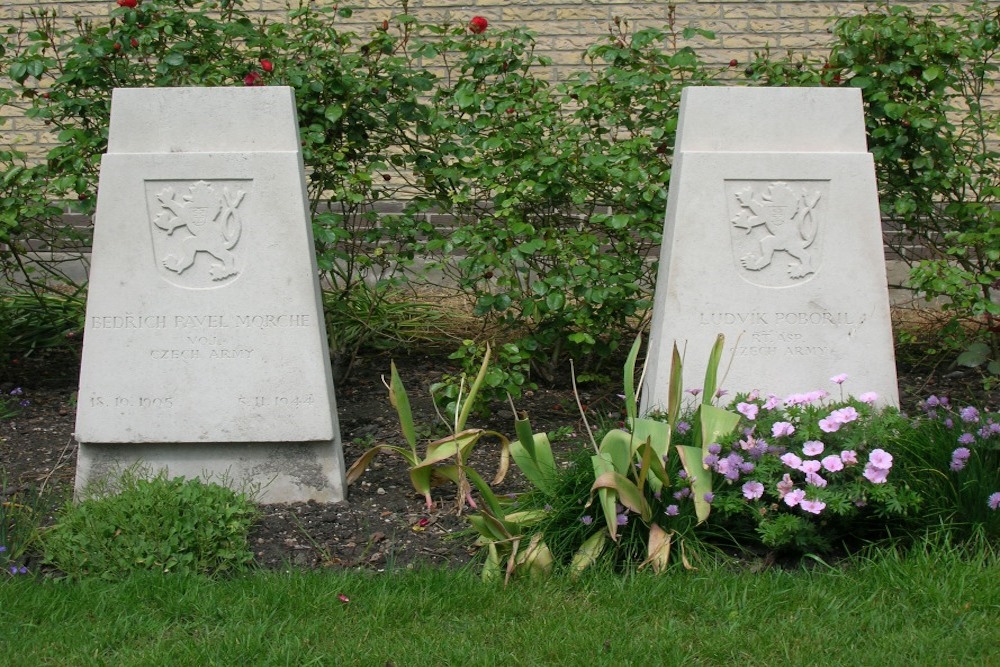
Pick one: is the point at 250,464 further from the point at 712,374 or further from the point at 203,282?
the point at 712,374

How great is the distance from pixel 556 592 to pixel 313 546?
0.93 m

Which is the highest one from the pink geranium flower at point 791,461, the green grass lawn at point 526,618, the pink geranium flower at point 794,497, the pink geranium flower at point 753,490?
the pink geranium flower at point 791,461

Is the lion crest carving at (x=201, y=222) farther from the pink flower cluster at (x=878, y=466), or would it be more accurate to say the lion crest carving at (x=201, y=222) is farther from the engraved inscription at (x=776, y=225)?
the pink flower cluster at (x=878, y=466)

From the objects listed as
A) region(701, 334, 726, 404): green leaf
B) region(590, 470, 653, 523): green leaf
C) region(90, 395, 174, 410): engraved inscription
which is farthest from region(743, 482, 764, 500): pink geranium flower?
region(90, 395, 174, 410): engraved inscription

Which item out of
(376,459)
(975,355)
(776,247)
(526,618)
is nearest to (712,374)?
(776,247)

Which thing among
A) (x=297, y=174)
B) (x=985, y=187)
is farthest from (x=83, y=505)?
(x=985, y=187)

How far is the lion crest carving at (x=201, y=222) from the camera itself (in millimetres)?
3912

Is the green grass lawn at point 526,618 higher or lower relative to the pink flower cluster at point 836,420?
lower

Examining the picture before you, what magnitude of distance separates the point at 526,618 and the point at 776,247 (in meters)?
1.85

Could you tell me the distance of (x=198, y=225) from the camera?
391cm

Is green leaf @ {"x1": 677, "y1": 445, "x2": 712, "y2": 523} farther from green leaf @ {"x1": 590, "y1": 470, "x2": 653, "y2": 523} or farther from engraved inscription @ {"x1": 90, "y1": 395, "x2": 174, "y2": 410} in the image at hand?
engraved inscription @ {"x1": 90, "y1": 395, "x2": 174, "y2": 410}

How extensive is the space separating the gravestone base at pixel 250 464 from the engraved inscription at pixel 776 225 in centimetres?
179

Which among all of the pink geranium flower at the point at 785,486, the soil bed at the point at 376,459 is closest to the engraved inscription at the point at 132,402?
the soil bed at the point at 376,459

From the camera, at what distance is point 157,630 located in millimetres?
3080
